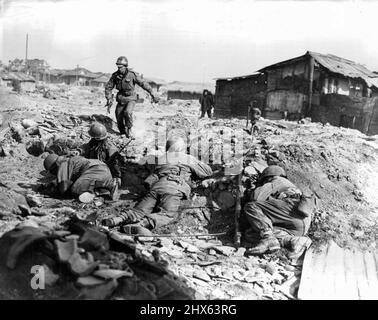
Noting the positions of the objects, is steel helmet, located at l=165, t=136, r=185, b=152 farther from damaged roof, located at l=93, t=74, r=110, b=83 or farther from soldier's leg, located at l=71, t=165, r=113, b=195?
damaged roof, located at l=93, t=74, r=110, b=83

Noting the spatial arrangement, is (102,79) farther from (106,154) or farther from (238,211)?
(238,211)

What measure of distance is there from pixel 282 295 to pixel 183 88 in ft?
120

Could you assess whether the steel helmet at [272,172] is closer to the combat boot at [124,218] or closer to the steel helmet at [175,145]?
the steel helmet at [175,145]

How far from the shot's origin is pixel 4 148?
857cm

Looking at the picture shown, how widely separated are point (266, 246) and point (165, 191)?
192 cm

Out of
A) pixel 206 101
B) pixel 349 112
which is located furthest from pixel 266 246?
pixel 206 101

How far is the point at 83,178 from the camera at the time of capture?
682 centimetres

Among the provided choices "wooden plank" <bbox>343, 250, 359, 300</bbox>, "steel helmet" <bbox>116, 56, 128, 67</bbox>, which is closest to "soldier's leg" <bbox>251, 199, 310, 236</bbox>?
"wooden plank" <bbox>343, 250, 359, 300</bbox>

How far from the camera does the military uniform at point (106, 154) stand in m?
7.59

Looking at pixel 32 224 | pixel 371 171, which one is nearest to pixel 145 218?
pixel 32 224

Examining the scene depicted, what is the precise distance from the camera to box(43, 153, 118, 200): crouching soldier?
682 cm

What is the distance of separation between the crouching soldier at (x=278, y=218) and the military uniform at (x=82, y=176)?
2519 mm

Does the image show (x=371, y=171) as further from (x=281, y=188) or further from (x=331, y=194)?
(x=281, y=188)

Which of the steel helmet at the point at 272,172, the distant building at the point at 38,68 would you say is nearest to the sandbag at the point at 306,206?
the steel helmet at the point at 272,172
